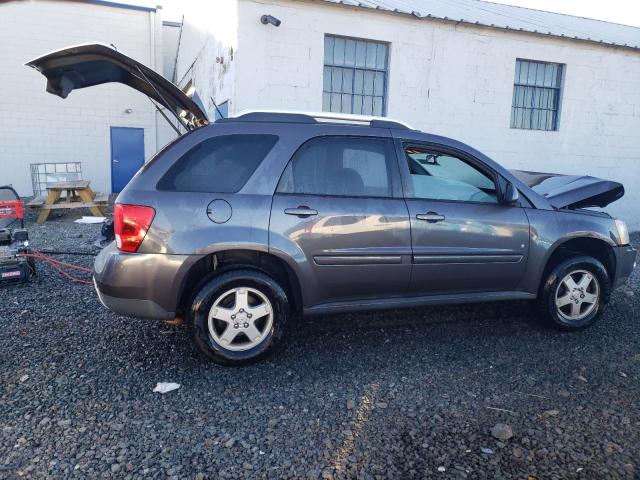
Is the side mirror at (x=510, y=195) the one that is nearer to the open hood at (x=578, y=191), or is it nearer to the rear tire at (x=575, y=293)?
the open hood at (x=578, y=191)

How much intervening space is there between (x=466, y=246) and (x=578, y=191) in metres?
1.39

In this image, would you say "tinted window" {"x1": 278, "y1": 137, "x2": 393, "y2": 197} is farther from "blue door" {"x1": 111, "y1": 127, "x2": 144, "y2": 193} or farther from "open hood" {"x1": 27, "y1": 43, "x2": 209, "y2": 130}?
"blue door" {"x1": 111, "y1": 127, "x2": 144, "y2": 193}

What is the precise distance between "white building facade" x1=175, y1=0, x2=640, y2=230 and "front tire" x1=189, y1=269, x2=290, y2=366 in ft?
17.4

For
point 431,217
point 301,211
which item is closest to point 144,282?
point 301,211

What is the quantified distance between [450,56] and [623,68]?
14.3 ft

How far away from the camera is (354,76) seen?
9000 millimetres

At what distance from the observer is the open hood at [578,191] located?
4426 mm

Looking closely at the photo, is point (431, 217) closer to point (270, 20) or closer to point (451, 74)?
point (270, 20)

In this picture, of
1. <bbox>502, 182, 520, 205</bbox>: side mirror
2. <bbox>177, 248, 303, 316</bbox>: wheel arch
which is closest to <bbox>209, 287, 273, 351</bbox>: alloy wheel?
<bbox>177, 248, 303, 316</bbox>: wheel arch

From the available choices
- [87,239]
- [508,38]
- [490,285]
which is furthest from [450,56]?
[87,239]

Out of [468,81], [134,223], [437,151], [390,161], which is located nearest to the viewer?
[134,223]

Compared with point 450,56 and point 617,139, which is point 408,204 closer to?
point 450,56

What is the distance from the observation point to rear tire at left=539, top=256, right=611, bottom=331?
14.1ft

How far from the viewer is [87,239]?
8.23 m
